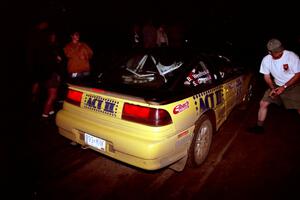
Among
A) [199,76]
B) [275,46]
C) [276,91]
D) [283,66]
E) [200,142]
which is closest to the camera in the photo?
[200,142]

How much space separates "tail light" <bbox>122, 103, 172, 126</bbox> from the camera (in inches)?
107

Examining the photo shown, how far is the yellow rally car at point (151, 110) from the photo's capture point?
273cm

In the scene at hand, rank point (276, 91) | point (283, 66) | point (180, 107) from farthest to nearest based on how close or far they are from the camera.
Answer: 1. point (276, 91)
2. point (283, 66)
3. point (180, 107)

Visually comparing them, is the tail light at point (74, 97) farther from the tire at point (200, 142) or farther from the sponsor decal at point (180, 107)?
the tire at point (200, 142)

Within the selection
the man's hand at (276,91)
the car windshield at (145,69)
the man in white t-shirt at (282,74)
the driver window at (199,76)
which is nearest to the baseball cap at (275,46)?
the man in white t-shirt at (282,74)

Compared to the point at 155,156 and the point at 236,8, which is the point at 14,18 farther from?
the point at 236,8

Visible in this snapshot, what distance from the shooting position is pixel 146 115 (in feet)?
8.99

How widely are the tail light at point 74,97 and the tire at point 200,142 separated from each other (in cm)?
152

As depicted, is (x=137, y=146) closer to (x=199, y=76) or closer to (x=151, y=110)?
(x=151, y=110)

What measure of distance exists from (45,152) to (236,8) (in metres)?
21.1

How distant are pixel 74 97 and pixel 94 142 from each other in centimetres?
70

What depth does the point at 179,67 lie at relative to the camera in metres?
3.37

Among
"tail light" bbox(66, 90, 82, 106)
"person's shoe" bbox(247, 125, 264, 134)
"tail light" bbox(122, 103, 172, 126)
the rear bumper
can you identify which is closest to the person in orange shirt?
"tail light" bbox(66, 90, 82, 106)

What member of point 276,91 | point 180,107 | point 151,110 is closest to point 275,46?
point 276,91
